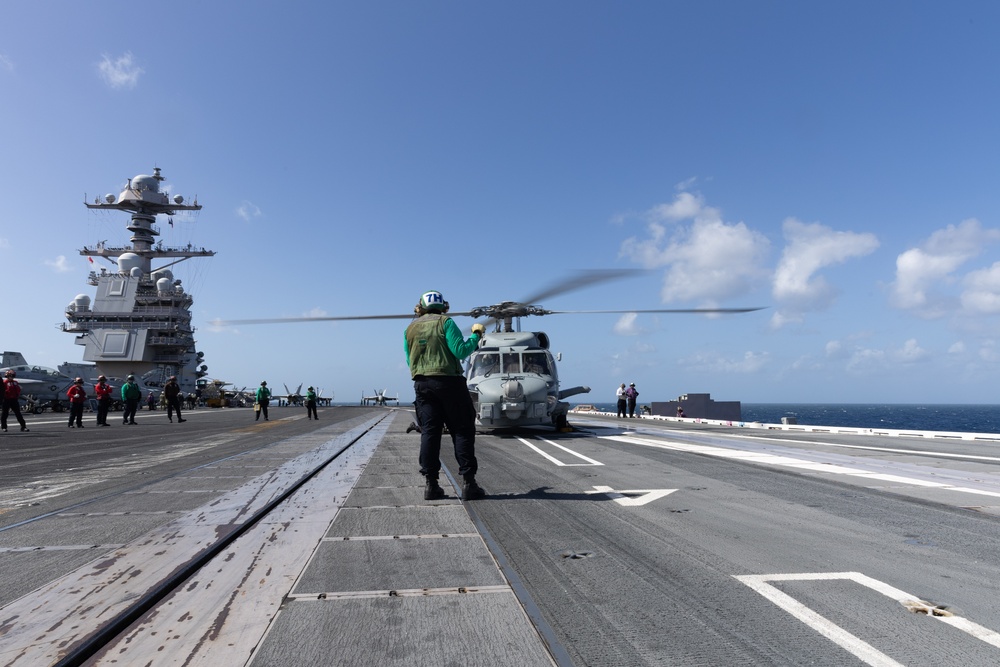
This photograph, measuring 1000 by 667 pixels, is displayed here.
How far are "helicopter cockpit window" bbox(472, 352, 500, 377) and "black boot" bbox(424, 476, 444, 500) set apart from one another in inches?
366

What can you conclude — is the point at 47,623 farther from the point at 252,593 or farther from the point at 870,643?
the point at 870,643

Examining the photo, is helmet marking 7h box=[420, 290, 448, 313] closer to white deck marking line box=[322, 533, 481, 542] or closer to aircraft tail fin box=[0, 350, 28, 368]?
white deck marking line box=[322, 533, 481, 542]

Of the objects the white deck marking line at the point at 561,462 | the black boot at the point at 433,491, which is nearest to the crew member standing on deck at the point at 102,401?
the white deck marking line at the point at 561,462

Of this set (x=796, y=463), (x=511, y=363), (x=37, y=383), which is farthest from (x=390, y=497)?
(x=37, y=383)

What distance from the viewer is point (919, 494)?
205 inches

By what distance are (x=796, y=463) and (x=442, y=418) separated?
17.1ft

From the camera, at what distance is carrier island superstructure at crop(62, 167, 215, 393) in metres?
51.6

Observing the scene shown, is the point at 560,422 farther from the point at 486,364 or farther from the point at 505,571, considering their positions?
the point at 505,571

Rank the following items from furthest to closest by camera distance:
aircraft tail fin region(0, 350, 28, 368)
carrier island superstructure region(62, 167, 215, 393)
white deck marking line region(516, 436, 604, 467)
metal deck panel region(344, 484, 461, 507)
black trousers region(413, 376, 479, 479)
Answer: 1. carrier island superstructure region(62, 167, 215, 393)
2. aircraft tail fin region(0, 350, 28, 368)
3. white deck marking line region(516, 436, 604, 467)
4. black trousers region(413, 376, 479, 479)
5. metal deck panel region(344, 484, 461, 507)

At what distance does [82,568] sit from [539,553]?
2.56 metres

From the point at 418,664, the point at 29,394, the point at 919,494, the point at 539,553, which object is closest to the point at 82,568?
the point at 418,664

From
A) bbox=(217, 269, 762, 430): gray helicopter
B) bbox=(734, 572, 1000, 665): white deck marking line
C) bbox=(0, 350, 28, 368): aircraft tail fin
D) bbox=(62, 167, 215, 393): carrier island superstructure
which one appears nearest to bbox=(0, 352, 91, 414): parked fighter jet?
bbox=(0, 350, 28, 368): aircraft tail fin

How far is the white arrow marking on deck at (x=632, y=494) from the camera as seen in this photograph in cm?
496

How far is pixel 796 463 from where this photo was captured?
7691mm
